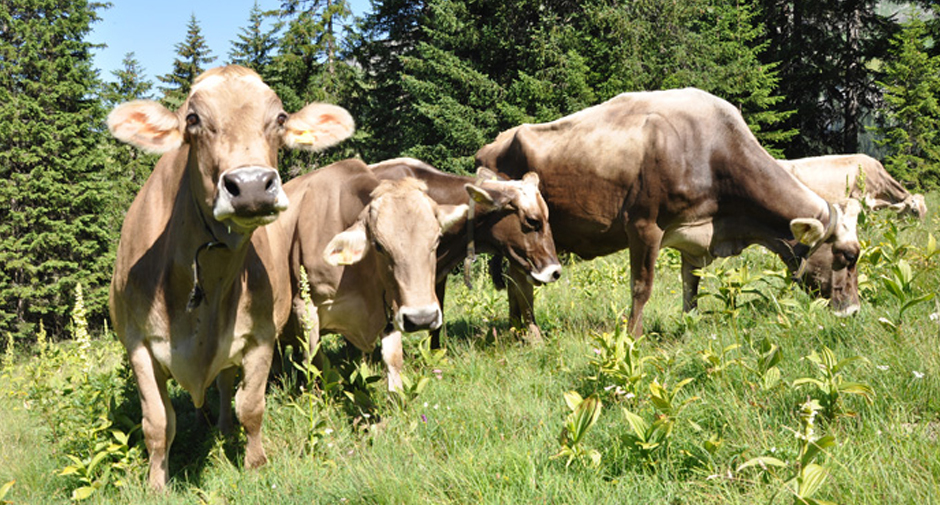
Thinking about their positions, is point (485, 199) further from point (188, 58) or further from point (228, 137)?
point (188, 58)

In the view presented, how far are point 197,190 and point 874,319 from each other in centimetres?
426

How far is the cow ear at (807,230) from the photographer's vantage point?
536cm

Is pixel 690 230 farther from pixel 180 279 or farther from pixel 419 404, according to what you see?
pixel 180 279

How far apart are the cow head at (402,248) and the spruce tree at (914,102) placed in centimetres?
2177

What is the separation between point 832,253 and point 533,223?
2.74 metres

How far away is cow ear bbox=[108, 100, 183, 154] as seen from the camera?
3318 millimetres

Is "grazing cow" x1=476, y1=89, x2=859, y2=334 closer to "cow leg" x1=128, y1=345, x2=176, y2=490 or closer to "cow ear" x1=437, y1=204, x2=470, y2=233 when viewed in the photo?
"cow ear" x1=437, y1=204, x2=470, y2=233

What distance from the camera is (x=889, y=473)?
2.54 metres

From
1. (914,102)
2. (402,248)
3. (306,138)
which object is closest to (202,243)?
(306,138)

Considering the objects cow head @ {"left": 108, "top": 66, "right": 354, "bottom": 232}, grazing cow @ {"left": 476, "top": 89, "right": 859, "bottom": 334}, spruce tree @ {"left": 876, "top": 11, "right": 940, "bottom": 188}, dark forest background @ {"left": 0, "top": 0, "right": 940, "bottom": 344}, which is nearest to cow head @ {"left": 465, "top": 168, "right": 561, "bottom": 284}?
grazing cow @ {"left": 476, "top": 89, "right": 859, "bottom": 334}

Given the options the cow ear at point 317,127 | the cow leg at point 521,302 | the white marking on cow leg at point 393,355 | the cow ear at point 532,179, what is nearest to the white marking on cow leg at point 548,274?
the cow leg at point 521,302

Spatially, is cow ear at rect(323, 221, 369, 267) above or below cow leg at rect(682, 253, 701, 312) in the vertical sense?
above

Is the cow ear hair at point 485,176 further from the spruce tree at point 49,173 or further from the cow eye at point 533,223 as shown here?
the spruce tree at point 49,173

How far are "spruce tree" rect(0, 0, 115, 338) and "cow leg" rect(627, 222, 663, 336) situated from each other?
22.4m
